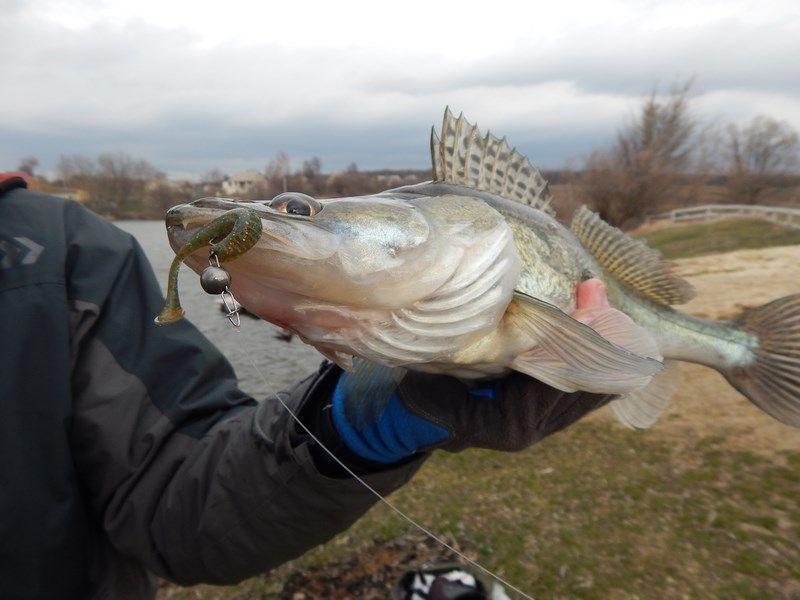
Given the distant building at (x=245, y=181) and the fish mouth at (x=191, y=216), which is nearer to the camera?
the fish mouth at (x=191, y=216)

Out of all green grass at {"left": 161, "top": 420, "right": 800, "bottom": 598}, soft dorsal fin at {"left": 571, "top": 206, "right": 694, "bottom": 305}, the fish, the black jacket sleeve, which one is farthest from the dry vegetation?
the black jacket sleeve

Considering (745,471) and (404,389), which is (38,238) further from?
(745,471)

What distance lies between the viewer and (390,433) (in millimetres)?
1901

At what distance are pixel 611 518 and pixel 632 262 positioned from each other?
8.64ft

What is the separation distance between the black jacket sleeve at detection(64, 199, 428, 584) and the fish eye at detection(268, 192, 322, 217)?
34.2 inches

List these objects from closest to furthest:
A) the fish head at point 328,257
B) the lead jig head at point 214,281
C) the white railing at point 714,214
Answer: the lead jig head at point 214,281 < the fish head at point 328,257 < the white railing at point 714,214

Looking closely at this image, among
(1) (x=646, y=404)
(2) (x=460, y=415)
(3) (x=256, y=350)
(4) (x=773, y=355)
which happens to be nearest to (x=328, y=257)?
(2) (x=460, y=415)

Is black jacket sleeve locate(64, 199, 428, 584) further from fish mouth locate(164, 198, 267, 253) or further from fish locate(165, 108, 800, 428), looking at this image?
fish mouth locate(164, 198, 267, 253)

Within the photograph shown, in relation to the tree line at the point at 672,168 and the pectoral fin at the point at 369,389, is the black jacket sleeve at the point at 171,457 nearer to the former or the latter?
the pectoral fin at the point at 369,389

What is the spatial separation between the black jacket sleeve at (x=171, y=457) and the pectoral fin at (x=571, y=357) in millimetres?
647

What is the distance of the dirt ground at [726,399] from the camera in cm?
545

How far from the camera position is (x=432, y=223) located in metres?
1.60

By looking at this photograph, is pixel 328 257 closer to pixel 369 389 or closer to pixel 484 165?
pixel 369 389

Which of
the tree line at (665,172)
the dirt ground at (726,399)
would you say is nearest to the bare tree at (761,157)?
the tree line at (665,172)
